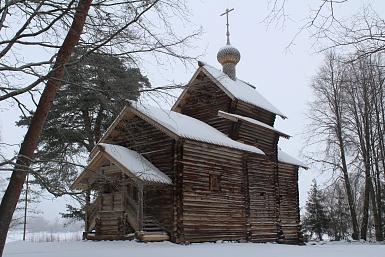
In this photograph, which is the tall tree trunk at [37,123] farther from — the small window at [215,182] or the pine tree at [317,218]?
the pine tree at [317,218]

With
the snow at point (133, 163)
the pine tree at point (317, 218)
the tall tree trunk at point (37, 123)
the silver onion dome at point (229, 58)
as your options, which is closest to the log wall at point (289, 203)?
the silver onion dome at point (229, 58)

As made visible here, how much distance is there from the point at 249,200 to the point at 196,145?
4621 millimetres

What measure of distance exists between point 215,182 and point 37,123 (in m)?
11.1

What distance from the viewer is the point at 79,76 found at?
795cm

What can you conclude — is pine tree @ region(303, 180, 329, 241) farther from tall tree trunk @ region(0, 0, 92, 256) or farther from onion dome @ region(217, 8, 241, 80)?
tall tree trunk @ region(0, 0, 92, 256)

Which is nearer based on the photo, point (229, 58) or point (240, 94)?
point (240, 94)

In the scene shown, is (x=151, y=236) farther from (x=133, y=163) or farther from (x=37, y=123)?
(x=37, y=123)

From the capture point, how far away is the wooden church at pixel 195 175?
1588 cm

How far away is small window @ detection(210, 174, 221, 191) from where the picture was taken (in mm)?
17689

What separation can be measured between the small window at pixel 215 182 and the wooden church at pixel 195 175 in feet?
0.15

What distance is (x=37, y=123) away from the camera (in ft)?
26.4

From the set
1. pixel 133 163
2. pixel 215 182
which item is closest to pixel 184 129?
pixel 133 163

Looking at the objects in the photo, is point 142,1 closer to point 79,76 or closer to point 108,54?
point 108,54

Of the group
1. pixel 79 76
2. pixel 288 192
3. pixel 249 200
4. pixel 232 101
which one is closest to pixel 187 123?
pixel 232 101
